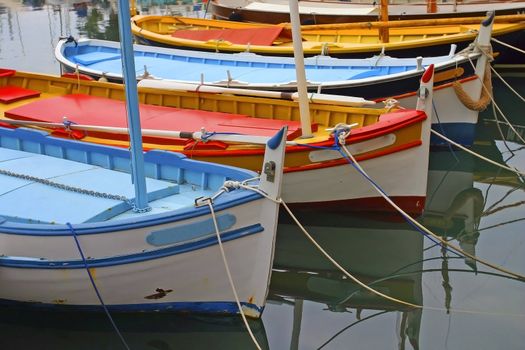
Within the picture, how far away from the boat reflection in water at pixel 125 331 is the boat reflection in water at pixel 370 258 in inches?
28.4

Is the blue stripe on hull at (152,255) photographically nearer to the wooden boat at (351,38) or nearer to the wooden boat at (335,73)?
the wooden boat at (335,73)

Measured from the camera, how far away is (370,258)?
8.11 meters

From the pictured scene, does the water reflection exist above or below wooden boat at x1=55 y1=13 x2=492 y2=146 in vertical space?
below

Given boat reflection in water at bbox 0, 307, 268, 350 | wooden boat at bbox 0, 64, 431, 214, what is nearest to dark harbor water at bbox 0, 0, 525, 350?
boat reflection in water at bbox 0, 307, 268, 350

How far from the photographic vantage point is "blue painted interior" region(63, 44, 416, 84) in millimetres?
11375

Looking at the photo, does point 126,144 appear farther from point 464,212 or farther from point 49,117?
point 464,212

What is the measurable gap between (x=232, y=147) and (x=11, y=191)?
284cm

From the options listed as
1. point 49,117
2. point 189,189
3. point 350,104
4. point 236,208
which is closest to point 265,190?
point 236,208

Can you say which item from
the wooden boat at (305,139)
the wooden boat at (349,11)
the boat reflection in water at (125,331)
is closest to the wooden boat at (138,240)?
the boat reflection in water at (125,331)

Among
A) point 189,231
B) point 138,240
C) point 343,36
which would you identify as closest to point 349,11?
point 343,36

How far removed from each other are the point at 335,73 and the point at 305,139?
11.8 ft

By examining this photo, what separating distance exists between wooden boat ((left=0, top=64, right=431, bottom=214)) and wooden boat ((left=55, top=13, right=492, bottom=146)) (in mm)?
667

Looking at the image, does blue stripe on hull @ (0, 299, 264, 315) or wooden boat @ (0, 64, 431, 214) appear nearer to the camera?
blue stripe on hull @ (0, 299, 264, 315)

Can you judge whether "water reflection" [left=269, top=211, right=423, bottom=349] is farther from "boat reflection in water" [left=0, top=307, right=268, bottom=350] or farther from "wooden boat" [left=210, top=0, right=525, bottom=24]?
"wooden boat" [left=210, top=0, right=525, bottom=24]
